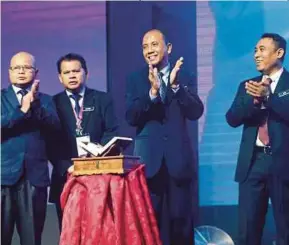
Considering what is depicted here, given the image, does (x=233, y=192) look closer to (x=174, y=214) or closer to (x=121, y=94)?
(x=174, y=214)

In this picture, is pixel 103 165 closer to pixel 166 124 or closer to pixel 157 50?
pixel 166 124

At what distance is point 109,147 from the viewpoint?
3762 millimetres

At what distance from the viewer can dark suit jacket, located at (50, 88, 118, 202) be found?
4.47 m

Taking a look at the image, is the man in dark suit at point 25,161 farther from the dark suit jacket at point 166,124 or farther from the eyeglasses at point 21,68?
the dark suit jacket at point 166,124

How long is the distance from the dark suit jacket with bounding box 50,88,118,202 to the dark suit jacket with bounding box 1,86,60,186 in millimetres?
80

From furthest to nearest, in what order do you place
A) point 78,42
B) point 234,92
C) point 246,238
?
point 78,42 → point 234,92 → point 246,238

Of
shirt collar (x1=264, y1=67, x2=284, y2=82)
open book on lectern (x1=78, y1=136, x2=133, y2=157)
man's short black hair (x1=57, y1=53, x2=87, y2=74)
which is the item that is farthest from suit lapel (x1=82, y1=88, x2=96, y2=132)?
shirt collar (x1=264, y1=67, x2=284, y2=82)

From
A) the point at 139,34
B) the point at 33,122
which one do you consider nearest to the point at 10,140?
the point at 33,122

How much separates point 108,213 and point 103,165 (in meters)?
0.26

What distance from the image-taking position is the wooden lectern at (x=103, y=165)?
3.67 meters

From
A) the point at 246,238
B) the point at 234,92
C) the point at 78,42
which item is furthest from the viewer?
the point at 78,42

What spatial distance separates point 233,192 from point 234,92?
0.65m

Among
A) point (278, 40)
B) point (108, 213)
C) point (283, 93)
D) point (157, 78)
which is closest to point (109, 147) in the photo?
point (108, 213)

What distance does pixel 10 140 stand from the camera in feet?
14.7
